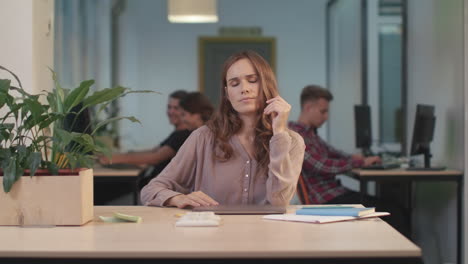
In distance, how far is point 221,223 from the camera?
2.14 meters

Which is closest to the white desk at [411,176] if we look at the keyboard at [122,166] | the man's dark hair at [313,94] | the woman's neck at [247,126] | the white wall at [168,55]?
the man's dark hair at [313,94]

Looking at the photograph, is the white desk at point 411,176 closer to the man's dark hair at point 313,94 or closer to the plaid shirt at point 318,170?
the plaid shirt at point 318,170

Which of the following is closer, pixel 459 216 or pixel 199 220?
pixel 199 220

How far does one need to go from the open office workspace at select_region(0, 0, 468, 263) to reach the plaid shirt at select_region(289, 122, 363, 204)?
29cm

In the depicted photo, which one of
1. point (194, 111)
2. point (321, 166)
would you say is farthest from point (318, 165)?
point (194, 111)

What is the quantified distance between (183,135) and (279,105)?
2507mm

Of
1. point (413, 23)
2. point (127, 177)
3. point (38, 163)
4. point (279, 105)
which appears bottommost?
point (127, 177)

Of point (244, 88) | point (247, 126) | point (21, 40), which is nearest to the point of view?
point (244, 88)

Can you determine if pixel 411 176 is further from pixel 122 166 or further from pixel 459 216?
pixel 122 166

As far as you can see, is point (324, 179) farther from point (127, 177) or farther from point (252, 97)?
point (252, 97)

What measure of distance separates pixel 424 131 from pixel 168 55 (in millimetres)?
5862

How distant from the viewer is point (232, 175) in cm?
279

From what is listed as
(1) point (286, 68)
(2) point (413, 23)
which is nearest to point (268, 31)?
(1) point (286, 68)

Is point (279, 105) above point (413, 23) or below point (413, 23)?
below
